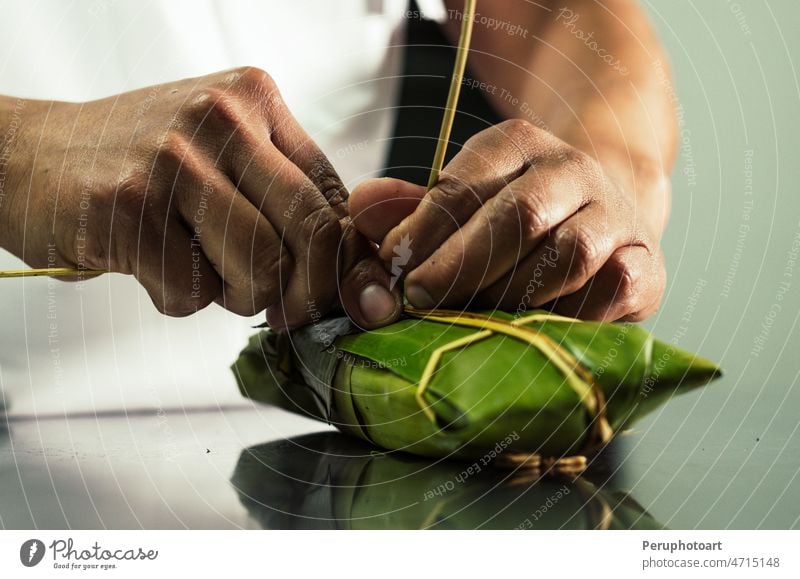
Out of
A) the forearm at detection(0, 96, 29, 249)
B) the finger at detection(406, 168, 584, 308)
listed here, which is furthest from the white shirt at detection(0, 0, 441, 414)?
the finger at detection(406, 168, 584, 308)

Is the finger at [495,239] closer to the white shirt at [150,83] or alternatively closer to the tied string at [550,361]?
the tied string at [550,361]

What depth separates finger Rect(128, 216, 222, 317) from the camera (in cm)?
45

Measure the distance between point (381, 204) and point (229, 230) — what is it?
9 cm

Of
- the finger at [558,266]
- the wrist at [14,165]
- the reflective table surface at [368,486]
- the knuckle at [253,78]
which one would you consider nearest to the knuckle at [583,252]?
the finger at [558,266]

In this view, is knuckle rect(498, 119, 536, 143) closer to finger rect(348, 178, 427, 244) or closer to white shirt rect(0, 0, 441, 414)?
finger rect(348, 178, 427, 244)

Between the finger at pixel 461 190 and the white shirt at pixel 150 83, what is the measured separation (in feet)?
0.65

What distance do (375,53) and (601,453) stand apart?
1.47 feet

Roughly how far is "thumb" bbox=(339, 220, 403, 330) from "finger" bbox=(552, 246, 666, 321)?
99mm

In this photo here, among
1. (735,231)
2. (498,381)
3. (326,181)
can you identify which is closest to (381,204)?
(326,181)

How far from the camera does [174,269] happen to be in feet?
1.51

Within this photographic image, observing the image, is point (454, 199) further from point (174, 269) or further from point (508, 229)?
point (174, 269)

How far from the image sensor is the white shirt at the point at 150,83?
59 cm

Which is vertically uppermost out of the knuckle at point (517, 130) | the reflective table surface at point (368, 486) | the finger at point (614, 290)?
the knuckle at point (517, 130)
